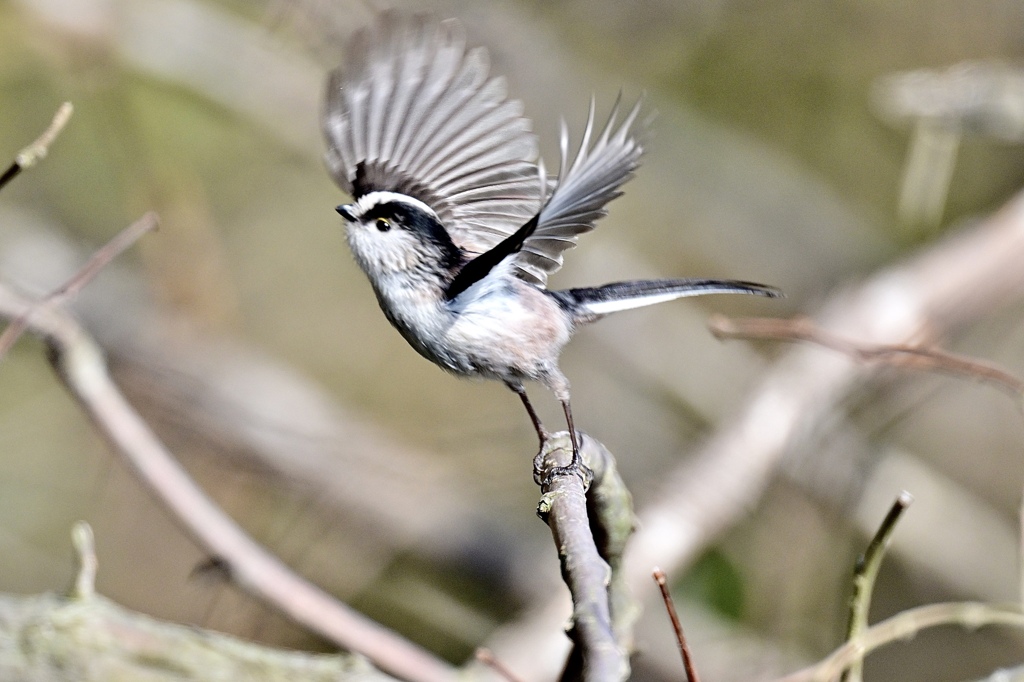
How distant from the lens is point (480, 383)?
3.04m

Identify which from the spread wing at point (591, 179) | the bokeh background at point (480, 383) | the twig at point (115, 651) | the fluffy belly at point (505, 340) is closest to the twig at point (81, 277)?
the twig at point (115, 651)

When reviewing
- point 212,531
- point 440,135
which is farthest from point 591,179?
point 212,531

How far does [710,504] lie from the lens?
2797 mm

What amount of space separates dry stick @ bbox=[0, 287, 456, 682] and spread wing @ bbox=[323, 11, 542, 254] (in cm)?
67

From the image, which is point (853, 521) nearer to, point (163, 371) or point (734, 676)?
point (734, 676)

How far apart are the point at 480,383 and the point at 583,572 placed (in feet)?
6.55

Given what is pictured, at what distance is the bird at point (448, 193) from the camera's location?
1.58m

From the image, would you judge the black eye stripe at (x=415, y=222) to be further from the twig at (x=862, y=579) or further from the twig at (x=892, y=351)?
the twig at (x=862, y=579)

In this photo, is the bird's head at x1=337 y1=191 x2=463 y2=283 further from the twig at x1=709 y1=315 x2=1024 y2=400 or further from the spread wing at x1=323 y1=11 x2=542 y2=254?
the twig at x1=709 y1=315 x2=1024 y2=400

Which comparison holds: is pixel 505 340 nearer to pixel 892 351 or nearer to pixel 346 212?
pixel 346 212

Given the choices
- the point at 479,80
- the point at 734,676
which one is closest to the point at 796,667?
the point at 734,676

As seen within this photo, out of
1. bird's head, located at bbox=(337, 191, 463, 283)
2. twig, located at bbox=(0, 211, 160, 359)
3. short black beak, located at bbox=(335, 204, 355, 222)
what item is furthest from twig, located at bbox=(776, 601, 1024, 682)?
twig, located at bbox=(0, 211, 160, 359)

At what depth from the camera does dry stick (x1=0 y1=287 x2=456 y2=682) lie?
193 centimetres

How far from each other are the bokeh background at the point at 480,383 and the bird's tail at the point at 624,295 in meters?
1.18
